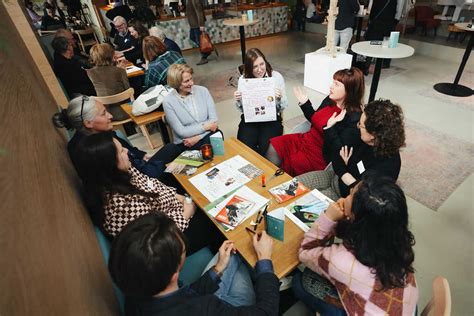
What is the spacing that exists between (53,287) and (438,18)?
343 inches

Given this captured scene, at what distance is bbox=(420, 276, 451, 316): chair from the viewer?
950mm

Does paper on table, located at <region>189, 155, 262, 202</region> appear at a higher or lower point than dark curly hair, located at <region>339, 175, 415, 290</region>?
lower

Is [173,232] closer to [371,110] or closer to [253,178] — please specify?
[253,178]

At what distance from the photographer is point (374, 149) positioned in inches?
65.8

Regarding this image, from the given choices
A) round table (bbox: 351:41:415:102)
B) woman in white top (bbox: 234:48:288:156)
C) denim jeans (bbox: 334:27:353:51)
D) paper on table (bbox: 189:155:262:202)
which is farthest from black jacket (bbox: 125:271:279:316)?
denim jeans (bbox: 334:27:353:51)

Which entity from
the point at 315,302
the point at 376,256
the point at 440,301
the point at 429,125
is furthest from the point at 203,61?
the point at 440,301

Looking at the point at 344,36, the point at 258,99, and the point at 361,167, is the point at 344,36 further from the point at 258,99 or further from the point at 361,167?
the point at 361,167

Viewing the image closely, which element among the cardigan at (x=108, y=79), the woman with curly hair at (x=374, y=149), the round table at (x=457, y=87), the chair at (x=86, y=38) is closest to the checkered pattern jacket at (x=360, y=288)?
the woman with curly hair at (x=374, y=149)

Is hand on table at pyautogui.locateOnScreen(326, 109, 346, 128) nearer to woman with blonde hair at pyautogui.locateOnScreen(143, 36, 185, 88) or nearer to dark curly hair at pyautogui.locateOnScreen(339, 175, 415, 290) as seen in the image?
dark curly hair at pyautogui.locateOnScreen(339, 175, 415, 290)

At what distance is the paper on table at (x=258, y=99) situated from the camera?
2367 millimetres

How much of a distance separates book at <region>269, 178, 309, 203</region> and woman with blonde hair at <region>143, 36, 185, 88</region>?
221 centimetres

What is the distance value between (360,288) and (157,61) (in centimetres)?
312

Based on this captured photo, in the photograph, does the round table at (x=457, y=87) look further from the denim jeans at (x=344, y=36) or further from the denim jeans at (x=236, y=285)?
the denim jeans at (x=236, y=285)

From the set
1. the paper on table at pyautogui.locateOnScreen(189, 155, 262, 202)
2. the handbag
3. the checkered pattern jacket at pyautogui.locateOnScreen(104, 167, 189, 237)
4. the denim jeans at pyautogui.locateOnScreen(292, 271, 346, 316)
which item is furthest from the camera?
the handbag
